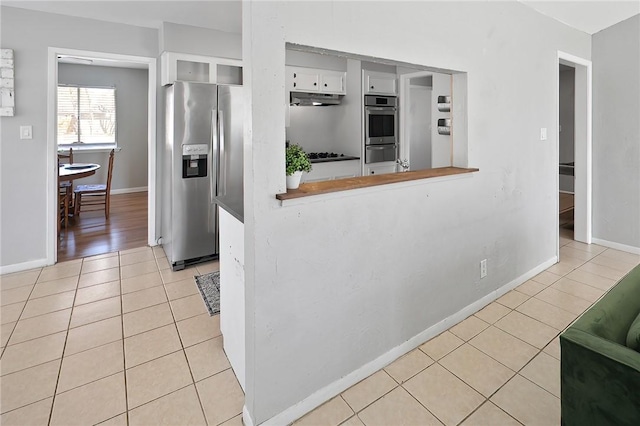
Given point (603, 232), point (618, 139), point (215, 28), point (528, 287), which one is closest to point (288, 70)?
point (215, 28)

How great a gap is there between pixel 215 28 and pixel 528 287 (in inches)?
157

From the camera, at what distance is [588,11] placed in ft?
10.7

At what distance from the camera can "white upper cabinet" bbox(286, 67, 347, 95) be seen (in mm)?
4512

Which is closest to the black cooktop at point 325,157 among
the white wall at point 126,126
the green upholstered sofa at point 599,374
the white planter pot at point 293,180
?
the white planter pot at point 293,180

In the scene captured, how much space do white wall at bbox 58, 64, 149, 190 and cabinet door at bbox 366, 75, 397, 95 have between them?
16.8 feet

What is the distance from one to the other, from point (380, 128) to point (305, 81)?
1.20 metres

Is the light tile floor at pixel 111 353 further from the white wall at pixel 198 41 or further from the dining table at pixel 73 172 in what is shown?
the white wall at pixel 198 41

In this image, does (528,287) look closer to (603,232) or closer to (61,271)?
(603,232)

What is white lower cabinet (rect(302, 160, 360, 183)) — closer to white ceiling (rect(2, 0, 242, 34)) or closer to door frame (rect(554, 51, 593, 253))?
white ceiling (rect(2, 0, 242, 34))

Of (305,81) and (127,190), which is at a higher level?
(305,81)

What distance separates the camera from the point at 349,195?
177 centimetres

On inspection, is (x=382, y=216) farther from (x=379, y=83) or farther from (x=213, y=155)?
(x=379, y=83)

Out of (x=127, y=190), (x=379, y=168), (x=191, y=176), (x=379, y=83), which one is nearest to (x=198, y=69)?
(x=191, y=176)

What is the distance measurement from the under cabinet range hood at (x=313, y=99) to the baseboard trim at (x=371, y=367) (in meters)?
3.20
